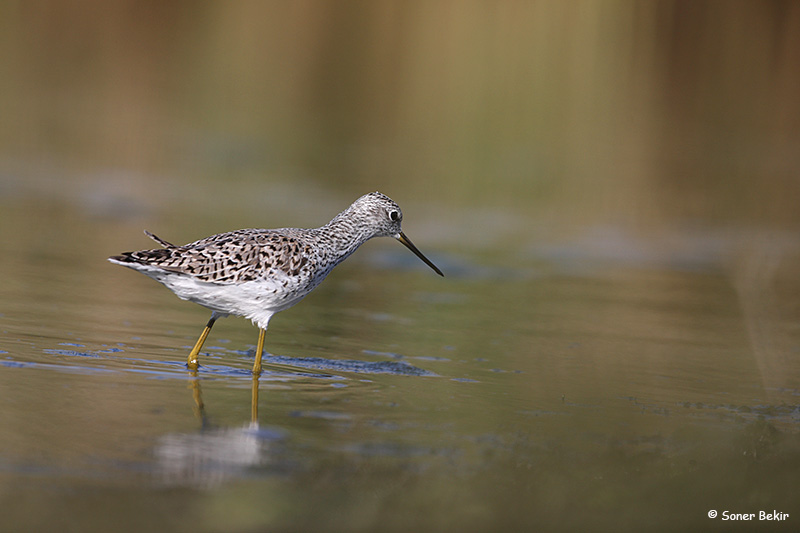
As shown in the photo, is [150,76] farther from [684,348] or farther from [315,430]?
[315,430]

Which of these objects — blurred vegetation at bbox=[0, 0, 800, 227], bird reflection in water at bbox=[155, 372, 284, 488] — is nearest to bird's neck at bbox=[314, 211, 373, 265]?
bird reflection in water at bbox=[155, 372, 284, 488]

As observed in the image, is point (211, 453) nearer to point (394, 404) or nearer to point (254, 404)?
point (254, 404)

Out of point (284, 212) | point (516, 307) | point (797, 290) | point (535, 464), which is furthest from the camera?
point (284, 212)

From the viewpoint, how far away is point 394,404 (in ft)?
21.6

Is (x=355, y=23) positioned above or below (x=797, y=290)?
above

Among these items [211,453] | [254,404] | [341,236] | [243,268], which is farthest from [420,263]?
[211,453]

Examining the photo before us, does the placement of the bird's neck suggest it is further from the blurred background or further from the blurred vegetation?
the blurred vegetation

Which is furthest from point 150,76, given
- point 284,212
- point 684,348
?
point 684,348

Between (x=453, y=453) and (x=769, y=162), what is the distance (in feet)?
53.4

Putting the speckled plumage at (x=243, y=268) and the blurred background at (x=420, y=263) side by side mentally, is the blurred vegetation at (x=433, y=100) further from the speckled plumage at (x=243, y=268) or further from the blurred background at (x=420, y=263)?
the speckled plumage at (x=243, y=268)

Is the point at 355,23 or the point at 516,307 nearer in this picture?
the point at 516,307

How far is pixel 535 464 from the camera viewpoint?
563 cm

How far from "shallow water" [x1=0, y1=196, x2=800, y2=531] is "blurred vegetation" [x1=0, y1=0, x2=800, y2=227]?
5.39 metres

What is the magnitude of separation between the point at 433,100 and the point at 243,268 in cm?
1471
